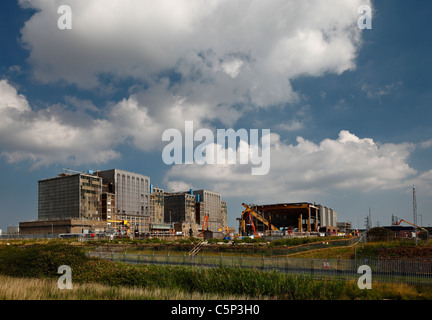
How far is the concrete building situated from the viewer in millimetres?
169125

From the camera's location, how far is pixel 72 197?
562ft

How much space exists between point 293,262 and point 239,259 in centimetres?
566

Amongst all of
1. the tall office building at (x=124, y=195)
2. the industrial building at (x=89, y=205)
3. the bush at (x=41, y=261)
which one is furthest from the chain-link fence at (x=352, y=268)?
the tall office building at (x=124, y=195)

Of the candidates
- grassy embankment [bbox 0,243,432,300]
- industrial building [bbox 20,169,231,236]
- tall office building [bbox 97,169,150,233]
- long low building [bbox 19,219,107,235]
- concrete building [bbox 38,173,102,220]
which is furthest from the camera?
tall office building [bbox 97,169,150,233]

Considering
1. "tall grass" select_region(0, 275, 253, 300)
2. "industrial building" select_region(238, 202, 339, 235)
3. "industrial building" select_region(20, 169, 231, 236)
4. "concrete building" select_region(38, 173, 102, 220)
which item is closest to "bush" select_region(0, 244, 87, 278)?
"tall grass" select_region(0, 275, 253, 300)

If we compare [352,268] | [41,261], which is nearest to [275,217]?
[352,268]

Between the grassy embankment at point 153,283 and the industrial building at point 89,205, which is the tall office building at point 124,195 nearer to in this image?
the industrial building at point 89,205

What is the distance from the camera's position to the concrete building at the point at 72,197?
169 meters

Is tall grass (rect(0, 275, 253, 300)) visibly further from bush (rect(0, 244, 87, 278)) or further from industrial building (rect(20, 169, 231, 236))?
industrial building (rect(20, 169, 231, 236))

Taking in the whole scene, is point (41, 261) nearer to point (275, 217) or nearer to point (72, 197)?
point (275, 217)

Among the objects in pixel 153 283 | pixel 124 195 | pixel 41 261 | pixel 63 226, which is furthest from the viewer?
pixel 124 195
